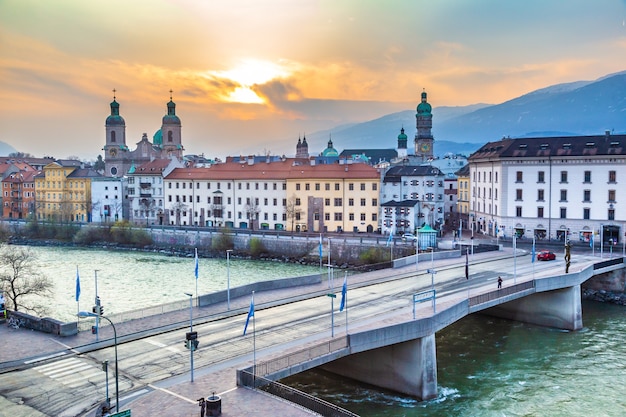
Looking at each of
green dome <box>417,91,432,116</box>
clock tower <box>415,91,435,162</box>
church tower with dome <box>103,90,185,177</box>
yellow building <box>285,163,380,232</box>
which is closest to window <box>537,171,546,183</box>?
yellow building <box>285,163,380,232</box>

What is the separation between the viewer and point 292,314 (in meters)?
30.9

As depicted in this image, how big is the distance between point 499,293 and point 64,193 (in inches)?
3802

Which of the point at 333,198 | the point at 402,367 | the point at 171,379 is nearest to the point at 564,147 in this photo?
the point at 333,198

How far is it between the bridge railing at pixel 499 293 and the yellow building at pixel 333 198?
142 ft

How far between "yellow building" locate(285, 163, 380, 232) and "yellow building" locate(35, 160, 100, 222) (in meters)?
44.8

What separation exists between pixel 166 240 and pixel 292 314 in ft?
185

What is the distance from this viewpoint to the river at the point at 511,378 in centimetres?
2589

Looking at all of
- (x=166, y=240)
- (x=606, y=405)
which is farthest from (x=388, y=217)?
(x=606, y=405)

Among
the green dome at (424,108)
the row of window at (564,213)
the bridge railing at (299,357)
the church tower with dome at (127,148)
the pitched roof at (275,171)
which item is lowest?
the bridge railing at (299,357)

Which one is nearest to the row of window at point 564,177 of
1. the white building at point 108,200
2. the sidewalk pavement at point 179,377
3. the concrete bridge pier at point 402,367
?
the sidewalk pavement at point 179,377

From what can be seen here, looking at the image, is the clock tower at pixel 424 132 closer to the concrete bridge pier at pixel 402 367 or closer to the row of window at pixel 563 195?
the row of window at pixel 563 195

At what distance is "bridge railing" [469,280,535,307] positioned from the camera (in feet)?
104

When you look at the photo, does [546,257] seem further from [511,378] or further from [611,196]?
[511,378]

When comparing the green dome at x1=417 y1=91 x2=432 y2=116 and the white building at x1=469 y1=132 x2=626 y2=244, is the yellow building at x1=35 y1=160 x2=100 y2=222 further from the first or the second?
the green dome at x1=417 y1=91 x2=432 y2=116
